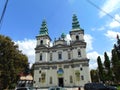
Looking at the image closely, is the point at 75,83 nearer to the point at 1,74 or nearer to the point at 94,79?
the point at 1,74

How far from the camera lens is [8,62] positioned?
3161cm

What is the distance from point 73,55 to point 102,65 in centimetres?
1479

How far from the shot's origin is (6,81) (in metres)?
31.5

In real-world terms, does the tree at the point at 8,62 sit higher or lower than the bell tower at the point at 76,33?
lower

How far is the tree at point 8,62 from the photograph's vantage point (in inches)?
1222

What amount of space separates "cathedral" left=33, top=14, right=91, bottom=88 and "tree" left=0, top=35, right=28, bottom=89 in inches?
651

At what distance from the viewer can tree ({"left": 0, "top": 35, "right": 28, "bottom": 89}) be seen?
31.0 meters

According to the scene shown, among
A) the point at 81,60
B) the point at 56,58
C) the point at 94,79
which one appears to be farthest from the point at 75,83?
the point at 94,79

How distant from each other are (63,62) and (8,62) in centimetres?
2109

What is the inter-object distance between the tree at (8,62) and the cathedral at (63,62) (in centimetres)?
1655

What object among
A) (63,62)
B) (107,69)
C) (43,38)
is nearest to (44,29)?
(43,38)

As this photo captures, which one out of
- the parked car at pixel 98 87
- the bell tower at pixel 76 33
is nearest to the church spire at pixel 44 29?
the bell tower at pixel 76 33

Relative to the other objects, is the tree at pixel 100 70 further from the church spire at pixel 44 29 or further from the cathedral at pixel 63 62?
the church spire at pixel 44 29

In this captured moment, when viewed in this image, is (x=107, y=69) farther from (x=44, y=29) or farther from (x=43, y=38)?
(x=44, y=29)
